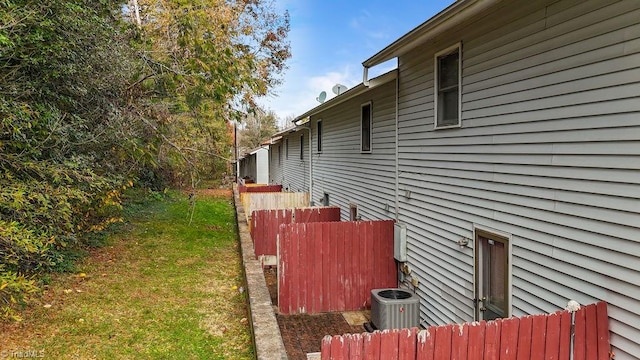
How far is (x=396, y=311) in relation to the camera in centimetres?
674

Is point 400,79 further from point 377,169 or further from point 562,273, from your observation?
point 562,273

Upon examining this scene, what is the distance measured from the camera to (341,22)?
1004 inches

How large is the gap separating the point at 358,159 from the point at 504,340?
713cm

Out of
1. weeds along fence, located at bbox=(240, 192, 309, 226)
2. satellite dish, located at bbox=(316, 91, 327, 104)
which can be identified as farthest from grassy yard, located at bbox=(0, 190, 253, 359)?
satellite dish, located at bbox=(316, 91, 327, 104)

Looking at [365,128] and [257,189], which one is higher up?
[365,128]

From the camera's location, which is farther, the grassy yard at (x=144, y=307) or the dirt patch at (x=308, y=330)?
the dirt patch at (x=308, y=330)

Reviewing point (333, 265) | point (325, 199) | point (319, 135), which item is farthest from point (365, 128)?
point (319, 135)

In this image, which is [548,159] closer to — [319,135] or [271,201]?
[319,135]

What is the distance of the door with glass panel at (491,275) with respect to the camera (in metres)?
4.88

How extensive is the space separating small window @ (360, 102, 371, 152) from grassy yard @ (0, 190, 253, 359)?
161 inches

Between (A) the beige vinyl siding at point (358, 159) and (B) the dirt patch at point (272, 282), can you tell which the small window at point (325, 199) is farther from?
(B) the dirt patch at point (272, 282)

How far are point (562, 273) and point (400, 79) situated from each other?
482 centimetres

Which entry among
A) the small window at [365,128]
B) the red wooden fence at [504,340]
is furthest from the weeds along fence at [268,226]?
the red wooden fence at [504,340]

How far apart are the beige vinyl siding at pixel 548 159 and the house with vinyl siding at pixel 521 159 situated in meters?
0.01
